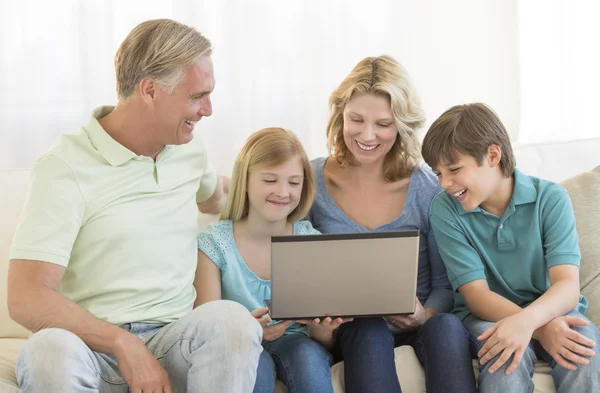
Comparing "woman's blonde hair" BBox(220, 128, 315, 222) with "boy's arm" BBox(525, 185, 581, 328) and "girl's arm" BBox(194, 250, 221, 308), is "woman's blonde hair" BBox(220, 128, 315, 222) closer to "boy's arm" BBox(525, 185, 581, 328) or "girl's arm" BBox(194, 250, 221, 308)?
"girl's arm" BBox(194, 250, 221, 308)

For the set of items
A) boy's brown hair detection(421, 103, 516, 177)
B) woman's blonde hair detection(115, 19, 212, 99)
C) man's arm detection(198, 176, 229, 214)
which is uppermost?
woman's blonde hair detection(115, 19, 212, 99)

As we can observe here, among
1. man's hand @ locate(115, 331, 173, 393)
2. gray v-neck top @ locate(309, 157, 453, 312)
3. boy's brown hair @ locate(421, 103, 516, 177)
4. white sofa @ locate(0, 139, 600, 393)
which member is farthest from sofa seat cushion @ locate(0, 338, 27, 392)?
boy's brown hair @ locate(421, 103, 516, 177)

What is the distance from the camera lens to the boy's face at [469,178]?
75.9 inches

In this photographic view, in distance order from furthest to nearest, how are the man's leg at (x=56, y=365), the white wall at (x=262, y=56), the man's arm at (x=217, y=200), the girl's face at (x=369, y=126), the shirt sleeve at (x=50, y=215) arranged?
1. the white wall at (x=262, y=56)
2. the man's arm at (x=217, y=200)
3. the girl's face at (x=369, y=126)
4. the shirt sleeve at (x=50, y=215)
5. the man's leg at (x=56, y=365)

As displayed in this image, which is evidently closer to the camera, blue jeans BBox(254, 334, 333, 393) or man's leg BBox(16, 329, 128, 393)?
man's leg BBox(16, 329, 128, 393)

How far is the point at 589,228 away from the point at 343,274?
0.78 m

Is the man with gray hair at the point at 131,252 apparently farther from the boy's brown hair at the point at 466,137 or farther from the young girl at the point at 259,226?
the boy's brown hair at the point at 466,137

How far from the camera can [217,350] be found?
153 cm

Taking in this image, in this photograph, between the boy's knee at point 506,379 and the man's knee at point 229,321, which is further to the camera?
the boy's knee at point 506,379

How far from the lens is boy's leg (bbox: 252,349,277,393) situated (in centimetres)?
169

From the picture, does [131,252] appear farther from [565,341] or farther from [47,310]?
[565,341]

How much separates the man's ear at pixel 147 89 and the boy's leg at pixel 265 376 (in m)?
0.62

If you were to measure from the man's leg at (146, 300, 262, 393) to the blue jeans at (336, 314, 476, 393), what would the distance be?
307 millimetres

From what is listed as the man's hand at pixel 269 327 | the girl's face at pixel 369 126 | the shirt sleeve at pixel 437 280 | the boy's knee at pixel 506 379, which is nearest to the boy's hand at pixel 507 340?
the boy's knee at pixel 506 379
